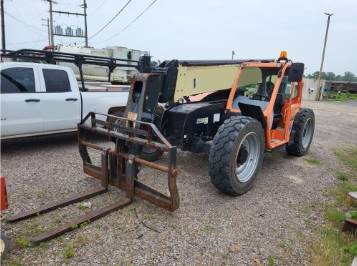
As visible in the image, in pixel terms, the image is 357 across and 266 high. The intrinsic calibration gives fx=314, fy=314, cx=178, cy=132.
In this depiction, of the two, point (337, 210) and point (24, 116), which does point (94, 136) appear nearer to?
point (24, 116)

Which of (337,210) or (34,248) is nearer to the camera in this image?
(34,248)

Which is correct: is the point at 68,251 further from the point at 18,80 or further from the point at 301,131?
the point at 301,131

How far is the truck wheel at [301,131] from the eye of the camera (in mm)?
6730

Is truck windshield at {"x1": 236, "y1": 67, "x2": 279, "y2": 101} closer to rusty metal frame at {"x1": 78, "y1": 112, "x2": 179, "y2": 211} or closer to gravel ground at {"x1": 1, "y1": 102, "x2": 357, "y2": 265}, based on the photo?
gravel ground at {"x1": 1, "y1": 102, "x2": 357, "y2": 265}

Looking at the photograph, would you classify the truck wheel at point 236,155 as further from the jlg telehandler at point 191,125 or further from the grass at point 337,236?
the grass at point 337,236

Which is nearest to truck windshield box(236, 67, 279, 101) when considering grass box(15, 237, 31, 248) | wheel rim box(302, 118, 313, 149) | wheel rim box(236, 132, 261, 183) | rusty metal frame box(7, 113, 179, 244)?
wheel rim box(236, 132, 261, 183)

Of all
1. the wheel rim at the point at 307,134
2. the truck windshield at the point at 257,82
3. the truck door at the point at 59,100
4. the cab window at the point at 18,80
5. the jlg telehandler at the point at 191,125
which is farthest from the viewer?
the wheel rim at the point at 307,134

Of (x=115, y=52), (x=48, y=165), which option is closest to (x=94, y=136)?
(x=48, y=165)

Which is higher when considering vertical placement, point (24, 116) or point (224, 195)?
point (24, 116)

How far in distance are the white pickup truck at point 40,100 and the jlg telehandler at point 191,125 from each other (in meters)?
0.63

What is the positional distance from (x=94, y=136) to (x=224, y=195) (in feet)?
15.3

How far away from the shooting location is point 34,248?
3164 millimetres

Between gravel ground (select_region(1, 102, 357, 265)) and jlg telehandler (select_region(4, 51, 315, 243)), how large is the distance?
0.19 metres

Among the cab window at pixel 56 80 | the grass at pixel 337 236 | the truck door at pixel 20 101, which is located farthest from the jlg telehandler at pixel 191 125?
the grass at pixel 337 236
